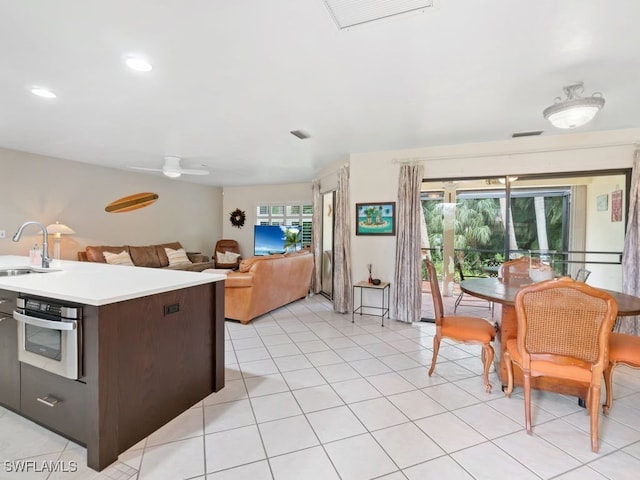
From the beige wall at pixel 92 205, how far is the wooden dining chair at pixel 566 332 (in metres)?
6.46

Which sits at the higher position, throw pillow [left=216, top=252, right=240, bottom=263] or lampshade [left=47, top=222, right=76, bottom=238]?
lampshade [left=47, top=222, right=76, bottom=238]

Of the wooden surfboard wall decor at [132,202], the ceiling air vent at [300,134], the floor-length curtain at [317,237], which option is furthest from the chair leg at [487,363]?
the wooden surfboard wall decor at [132,202]

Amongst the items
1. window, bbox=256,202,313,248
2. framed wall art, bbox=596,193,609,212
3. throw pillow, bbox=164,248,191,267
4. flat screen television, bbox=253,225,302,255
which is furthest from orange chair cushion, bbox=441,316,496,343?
throw pillow, bbox=164,248,191,267

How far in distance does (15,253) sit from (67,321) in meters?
4.53

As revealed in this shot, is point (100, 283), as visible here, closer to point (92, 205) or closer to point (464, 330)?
point (464, 330)

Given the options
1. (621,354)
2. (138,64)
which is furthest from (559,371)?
(138,64)

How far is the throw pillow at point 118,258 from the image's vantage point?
5.49 m

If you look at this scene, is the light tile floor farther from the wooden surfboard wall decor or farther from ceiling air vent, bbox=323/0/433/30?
the wooden surfboard wall decor

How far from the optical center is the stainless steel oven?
65.0 inches

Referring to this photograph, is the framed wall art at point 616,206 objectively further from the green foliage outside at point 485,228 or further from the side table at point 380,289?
the side table at point 380,289

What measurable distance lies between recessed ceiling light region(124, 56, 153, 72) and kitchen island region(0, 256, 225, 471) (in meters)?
1.53

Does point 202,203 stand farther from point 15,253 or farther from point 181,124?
point 181,124

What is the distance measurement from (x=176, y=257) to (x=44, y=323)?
5.22 m

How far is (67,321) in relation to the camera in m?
1.65
